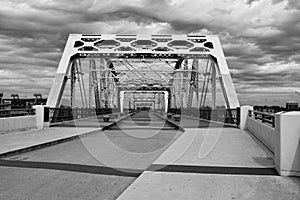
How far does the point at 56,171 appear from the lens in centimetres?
720

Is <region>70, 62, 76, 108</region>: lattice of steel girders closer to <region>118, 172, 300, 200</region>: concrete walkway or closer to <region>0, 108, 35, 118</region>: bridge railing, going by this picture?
<region>0, 108, 35, 118</region>: bridge railing

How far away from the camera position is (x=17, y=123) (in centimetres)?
1639

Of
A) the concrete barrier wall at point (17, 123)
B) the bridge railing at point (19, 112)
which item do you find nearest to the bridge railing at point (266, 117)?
the concrete barrier wall at point (17, 123)

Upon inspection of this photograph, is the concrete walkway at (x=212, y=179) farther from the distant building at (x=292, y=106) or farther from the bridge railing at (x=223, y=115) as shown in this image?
the bridge railing at (x=223, y=115)

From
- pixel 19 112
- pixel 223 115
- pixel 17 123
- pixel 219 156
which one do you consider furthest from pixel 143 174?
pixel 223 115

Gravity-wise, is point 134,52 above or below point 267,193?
above

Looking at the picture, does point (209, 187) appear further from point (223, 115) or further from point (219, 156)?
point (223, 115)

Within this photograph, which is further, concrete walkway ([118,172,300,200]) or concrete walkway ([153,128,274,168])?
concrete walkway ([153,128,274,168])

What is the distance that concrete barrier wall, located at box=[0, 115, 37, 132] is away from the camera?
49.3 feet

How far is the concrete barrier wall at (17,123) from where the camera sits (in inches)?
592

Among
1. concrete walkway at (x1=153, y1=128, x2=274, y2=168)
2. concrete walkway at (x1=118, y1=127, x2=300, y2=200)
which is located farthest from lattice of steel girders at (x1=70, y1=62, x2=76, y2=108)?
concrete walkway at (x1=118, y1=127, x2=300, y2=200)

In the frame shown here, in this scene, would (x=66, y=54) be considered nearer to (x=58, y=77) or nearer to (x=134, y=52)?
(x=58, y=77)

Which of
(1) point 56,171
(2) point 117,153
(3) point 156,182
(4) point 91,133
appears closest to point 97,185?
(3) point 156,182

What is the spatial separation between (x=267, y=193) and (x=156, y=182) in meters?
1.83
